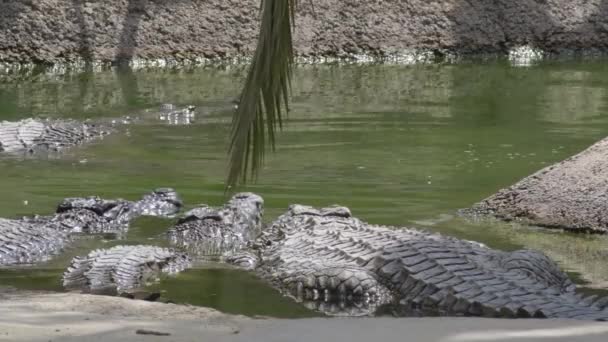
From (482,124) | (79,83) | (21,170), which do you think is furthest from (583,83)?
(21,170)

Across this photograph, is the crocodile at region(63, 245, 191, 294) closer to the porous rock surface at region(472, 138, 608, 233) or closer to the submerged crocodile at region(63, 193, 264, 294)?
the submerged crocodile at region(63, 193, 264, 294)

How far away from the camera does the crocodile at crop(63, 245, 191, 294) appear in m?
6.17

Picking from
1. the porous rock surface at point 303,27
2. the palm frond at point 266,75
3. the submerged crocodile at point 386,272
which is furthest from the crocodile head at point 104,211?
the porous rock surface at point 303,27

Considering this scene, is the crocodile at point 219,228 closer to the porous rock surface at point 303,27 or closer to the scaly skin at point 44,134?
the scaly skin at point 44,134

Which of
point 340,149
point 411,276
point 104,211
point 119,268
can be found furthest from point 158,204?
point 340,149

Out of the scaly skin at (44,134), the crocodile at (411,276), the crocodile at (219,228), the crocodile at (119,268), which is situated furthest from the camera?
the scaly skin at (44,134)

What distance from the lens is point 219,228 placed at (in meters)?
7.38

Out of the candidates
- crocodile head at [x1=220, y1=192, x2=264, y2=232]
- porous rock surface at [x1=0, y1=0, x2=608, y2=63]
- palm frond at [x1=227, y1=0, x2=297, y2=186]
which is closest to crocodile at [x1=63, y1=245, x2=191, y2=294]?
crocodile head at [x1=220, y1=192, x2=264, y2=232]

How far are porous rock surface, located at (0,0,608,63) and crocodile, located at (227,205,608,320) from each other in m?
10.3

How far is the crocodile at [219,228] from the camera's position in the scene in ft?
23.8

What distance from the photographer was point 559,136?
36.6 ft

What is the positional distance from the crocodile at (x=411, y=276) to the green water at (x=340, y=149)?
8.0 inches

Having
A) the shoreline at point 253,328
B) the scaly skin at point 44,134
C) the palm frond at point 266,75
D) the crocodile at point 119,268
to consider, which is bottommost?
the crocodile at point 119,268

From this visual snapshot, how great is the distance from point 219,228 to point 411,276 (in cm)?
178
